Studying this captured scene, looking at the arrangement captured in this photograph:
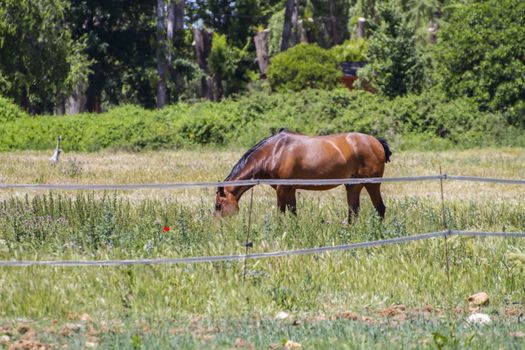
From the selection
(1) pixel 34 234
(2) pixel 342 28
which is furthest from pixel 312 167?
(2) pixel 342 28

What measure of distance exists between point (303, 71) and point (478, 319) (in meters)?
43.2

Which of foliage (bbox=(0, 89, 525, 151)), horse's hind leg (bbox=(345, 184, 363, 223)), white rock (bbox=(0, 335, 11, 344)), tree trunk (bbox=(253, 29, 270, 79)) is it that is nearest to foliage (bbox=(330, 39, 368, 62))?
tree trunk (bbox=(253, 29, 270, 79))

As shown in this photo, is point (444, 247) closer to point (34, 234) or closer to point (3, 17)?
point (34, 234)

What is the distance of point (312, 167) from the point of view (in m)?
16.9

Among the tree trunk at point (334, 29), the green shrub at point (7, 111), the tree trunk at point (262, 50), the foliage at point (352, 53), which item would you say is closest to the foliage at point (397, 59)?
the tree trunk at point (262, 50)

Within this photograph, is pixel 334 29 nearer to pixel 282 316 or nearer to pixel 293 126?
pixel 293 126

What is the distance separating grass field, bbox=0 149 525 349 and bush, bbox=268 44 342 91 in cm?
3633

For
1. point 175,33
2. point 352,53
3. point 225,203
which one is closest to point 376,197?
point 225,203

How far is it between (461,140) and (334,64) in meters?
14.8

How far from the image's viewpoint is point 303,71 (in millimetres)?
52156

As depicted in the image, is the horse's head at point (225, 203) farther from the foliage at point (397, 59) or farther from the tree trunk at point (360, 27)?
the tree trunk at point (360, 27)

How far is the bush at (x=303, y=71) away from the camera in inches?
2053

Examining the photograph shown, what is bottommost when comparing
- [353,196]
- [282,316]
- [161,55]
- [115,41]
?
[282,316]

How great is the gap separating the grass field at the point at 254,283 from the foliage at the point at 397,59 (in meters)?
31.8
